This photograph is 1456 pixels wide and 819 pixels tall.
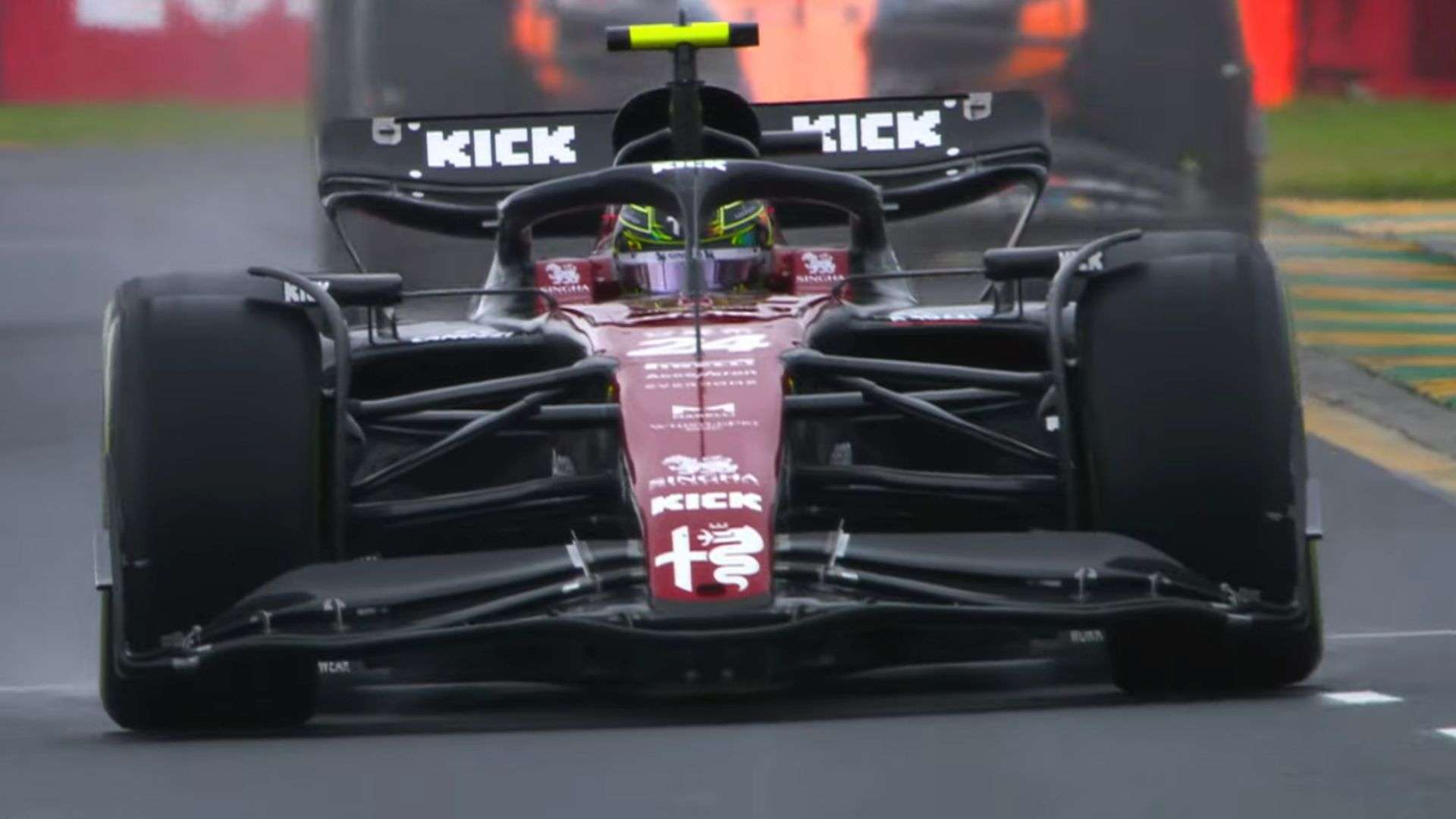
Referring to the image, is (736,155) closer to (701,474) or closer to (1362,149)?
(701,474)

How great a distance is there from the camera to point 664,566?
7133 mm

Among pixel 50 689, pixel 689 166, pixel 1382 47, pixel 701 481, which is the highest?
pixel 1382 47

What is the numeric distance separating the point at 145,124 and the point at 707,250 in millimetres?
21301

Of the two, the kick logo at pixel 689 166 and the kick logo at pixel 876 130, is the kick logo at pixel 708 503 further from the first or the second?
the kick logo at pixel 876 130

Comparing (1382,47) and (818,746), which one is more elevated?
(1382,47)

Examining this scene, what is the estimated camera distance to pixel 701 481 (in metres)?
7.36

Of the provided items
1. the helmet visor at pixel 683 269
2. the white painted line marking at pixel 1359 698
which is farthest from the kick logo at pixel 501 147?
the white painted line marking at pixel 1359 698

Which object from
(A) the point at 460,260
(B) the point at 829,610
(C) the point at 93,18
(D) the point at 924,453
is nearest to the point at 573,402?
(D) the point at 924,453

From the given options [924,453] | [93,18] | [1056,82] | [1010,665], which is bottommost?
[1010,665]

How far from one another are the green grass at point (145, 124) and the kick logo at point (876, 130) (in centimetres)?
→ 1699

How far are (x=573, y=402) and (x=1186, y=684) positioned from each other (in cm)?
151

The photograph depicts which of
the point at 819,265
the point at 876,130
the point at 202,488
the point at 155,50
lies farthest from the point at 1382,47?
the point at 202,488

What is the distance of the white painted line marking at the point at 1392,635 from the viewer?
909cm

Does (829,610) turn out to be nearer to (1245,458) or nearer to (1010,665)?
(1245,458)
